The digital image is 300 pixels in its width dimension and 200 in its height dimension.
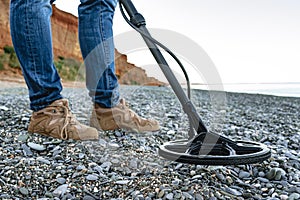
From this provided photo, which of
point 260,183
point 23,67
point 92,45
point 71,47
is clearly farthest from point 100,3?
point 71,47

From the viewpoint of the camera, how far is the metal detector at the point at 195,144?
5.08ft

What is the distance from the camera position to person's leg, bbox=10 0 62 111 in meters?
1.80

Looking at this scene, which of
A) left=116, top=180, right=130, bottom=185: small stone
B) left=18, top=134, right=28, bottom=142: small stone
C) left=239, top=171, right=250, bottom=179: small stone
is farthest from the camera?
left=18, top=134, right=28, bottom=142: small stone

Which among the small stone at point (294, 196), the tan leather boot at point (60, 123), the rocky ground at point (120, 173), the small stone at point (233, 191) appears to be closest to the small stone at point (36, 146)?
the rocky ground at point (120, 173)

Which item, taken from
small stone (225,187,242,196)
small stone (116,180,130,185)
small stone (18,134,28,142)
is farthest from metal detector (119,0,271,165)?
small stone (18,134,28,142)

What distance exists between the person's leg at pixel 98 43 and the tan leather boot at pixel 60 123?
239mm

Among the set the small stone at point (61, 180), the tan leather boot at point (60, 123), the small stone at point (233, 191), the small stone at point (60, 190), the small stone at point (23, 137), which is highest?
the tan leather boot at point (60, 123)

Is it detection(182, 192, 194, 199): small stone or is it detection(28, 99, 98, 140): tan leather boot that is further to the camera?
detection(28, 99, 98, 140): tan leather boot

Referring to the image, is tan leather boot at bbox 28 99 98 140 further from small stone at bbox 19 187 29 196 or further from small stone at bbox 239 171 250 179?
small stone at bbox 239 171 250 179

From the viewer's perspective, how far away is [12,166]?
5.50ft

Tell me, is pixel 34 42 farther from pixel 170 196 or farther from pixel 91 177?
pixel 170 196

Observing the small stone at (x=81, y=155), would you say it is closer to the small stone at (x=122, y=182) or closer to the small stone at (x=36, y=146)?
the small stone at (x=36, y=146)

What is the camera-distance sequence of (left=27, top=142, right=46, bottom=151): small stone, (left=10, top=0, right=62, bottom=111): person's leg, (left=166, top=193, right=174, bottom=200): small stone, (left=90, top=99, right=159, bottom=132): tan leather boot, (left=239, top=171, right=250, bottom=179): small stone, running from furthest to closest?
(left=90, top=99, right=159, bottom=132): tan leather boot
(left=27, top=142, right=46, bottom=151): small stone
(left=10, top=0, right=62, bottom=111): person's leg
(left=239, top=171, right=250, bottom=179): small stone
(left=166, top=193, right=174, bottom=200): small stone

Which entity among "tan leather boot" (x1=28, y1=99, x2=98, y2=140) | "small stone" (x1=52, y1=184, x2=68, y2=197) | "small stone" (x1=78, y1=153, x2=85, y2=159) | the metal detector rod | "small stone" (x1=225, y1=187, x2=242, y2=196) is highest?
the metal detector rod
